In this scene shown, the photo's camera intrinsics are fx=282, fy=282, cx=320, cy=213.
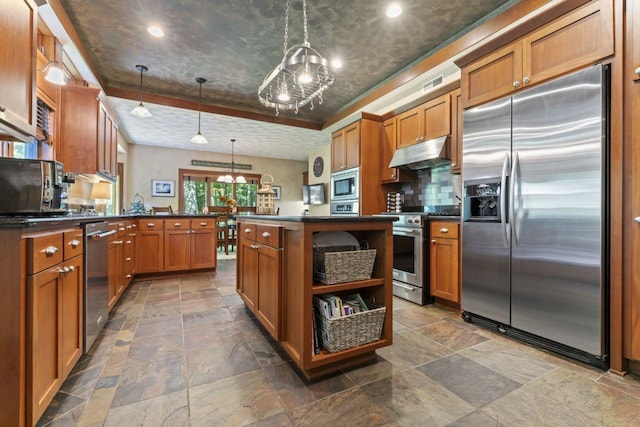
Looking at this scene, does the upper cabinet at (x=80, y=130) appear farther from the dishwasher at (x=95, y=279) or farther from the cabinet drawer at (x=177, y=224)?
the dishwasher at (x=95, y=279)

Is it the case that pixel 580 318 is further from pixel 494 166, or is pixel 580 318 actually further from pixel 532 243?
pixel 494 166

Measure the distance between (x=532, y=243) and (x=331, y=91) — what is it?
356 cm

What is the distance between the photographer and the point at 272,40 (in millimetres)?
3113

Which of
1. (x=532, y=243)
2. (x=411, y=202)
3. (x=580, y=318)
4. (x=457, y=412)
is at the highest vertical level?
(x=411, y=202)

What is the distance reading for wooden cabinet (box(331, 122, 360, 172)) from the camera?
4.14 metres

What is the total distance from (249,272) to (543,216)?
7.24ft

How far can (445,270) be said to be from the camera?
2730 millimetres

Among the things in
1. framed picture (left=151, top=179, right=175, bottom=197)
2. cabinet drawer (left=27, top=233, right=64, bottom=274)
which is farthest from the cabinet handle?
framed picture (left=151, top=179, right=175, bottom=197)

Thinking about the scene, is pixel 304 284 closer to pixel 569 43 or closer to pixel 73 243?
pixel 73 243

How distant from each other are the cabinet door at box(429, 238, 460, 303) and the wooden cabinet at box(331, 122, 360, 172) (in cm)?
180

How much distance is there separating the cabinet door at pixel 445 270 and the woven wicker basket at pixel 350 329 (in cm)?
128

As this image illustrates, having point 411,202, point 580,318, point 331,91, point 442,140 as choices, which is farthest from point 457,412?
point 331,91

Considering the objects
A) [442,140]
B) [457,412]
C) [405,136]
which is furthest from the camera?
[405,136]

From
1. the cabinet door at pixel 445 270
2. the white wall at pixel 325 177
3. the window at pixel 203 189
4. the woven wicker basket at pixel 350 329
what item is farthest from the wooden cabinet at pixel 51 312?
the window at pixel 203 189
